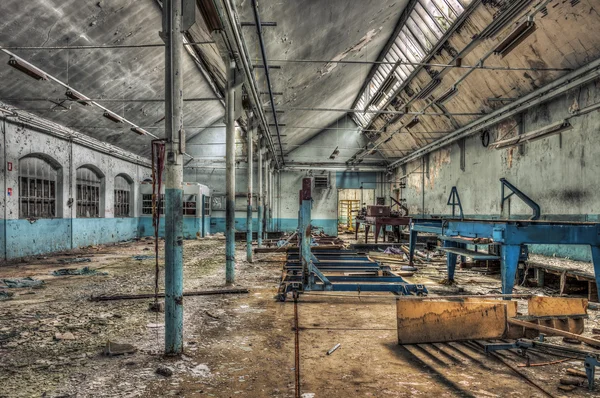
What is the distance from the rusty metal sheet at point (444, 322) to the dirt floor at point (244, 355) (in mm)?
100

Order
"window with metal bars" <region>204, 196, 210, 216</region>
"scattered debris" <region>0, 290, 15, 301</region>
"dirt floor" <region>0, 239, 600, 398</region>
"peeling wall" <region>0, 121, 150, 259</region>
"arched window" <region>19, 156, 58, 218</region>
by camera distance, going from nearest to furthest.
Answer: "dirt floor" <region>0, 239, 600, 398</region> → "scattered debris" <region>0, 290, 15, 301</region> → "peeling wall" <region>0, 121, 150, 259</region> → "arched window" <region>19, 156, 58, 218</region> → "window with metal bars" <region>204, 196, 210, 216</region>

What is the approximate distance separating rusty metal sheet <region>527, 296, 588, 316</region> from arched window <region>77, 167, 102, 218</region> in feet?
44.9

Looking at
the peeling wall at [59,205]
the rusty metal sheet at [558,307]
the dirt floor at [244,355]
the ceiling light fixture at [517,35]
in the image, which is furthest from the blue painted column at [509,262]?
the peeling wall at [59,205]

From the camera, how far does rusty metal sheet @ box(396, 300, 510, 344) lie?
11.7 ft

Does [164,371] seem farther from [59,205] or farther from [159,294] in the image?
[59,205]

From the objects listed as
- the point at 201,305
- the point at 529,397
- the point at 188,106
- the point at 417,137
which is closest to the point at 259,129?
the point at 188,106

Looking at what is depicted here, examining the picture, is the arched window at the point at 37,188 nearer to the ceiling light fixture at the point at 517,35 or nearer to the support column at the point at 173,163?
the support column at the point at 173,163

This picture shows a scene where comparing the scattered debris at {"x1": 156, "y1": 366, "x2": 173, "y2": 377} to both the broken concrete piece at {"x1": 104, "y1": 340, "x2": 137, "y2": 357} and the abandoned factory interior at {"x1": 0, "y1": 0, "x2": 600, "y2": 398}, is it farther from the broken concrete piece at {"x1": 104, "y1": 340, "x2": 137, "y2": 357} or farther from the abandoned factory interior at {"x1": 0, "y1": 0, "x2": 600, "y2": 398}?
the broken concrete piece at {"x1": 104, "y1": 340, "x2": 137, "y2": 357}

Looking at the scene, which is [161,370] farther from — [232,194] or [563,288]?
[563,288]

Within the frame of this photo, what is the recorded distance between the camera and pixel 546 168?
8.63m

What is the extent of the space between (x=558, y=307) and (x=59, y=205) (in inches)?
516

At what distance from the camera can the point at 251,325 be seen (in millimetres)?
4242

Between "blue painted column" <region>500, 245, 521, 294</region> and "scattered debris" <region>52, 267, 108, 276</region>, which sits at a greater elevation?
"blue painted column" <region>500, 245, 521, 294</region>

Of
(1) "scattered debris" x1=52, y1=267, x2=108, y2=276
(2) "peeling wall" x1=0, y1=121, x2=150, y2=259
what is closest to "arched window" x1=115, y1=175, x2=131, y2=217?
(2) "peeling wall" x1=0, y1=121, x2=150, y2=259
